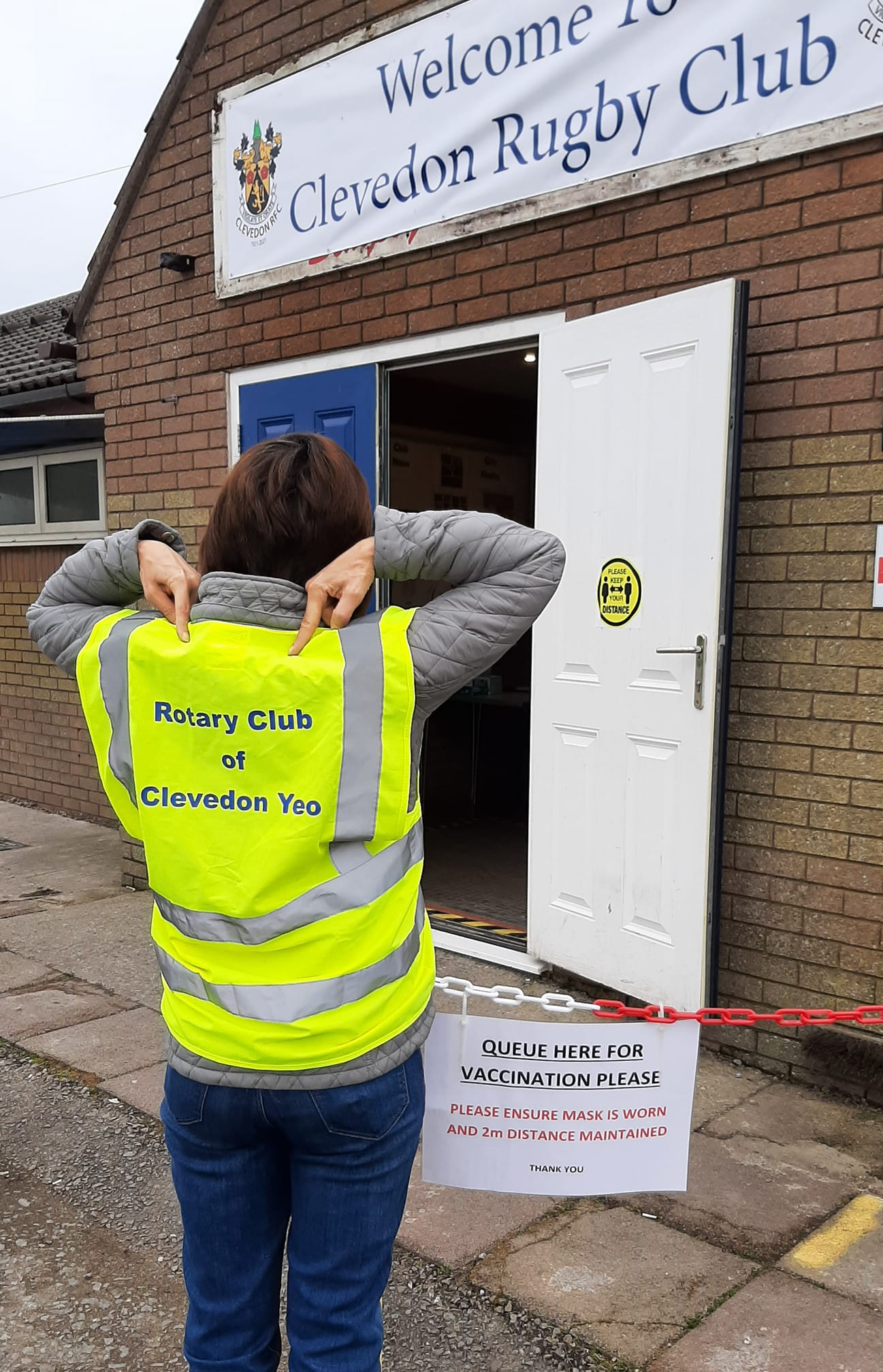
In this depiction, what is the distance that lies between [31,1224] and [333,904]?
2.07 metres

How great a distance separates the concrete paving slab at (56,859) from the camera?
632 cm

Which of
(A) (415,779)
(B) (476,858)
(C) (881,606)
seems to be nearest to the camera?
(A) (415,779)

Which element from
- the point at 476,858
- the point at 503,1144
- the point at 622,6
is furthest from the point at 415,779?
the point at 476,858

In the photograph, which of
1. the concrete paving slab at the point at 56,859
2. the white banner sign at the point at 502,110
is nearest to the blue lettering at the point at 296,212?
the white banner sign at the point at 502,110

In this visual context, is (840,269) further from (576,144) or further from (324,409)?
(324,409)

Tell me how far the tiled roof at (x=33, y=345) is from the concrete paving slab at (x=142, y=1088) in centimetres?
456

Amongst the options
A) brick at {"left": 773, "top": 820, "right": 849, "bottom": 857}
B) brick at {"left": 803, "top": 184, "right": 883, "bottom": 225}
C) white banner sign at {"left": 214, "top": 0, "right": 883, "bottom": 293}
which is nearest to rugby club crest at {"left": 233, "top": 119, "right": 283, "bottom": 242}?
white banner sign at {"left": 214, "top": 0, "right": 883, "bottom": 293}

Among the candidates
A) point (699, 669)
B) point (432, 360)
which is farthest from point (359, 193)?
point (699, 669)

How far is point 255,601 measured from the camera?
158 centimetres

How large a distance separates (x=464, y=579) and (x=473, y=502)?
22.2 ft

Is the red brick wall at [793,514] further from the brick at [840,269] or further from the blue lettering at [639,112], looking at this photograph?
the blue lettering at [639,112]

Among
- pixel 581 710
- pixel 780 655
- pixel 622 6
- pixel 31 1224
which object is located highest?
pixel 622 6

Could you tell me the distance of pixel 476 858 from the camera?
21.8 ft

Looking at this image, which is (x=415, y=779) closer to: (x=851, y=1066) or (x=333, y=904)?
(x=333, y=904)
